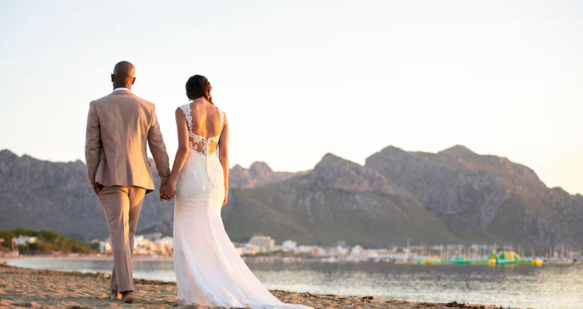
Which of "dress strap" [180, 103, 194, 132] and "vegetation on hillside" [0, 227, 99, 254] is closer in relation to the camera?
"dress strap" [180, 103, 194, 132]

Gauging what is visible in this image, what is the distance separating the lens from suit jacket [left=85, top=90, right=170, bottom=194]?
7555mm

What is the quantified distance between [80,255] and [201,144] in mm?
155809

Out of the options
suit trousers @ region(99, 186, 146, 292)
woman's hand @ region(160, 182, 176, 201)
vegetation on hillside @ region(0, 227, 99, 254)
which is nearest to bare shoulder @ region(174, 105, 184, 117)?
woman's hand @ region(160, 182, 176, 201)

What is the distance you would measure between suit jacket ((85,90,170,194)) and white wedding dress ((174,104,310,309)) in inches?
14.9

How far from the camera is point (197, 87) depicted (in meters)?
8.24

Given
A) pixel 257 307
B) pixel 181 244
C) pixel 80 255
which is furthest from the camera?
pixel 80 255

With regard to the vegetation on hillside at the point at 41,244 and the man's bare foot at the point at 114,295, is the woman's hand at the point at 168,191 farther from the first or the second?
the vegetation on hillside at the point at 41,244

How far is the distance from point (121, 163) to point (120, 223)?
0.68 m

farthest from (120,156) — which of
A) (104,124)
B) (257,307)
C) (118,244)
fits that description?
(257,307)

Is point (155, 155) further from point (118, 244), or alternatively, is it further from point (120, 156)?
point (118, 244)

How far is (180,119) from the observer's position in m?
8.04

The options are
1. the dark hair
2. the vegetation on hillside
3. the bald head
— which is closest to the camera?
the bald head

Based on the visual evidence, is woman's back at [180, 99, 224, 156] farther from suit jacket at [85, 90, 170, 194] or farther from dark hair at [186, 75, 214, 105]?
suit jacket at [85, 90, 170, 194]

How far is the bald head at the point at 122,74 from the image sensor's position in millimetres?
8039
